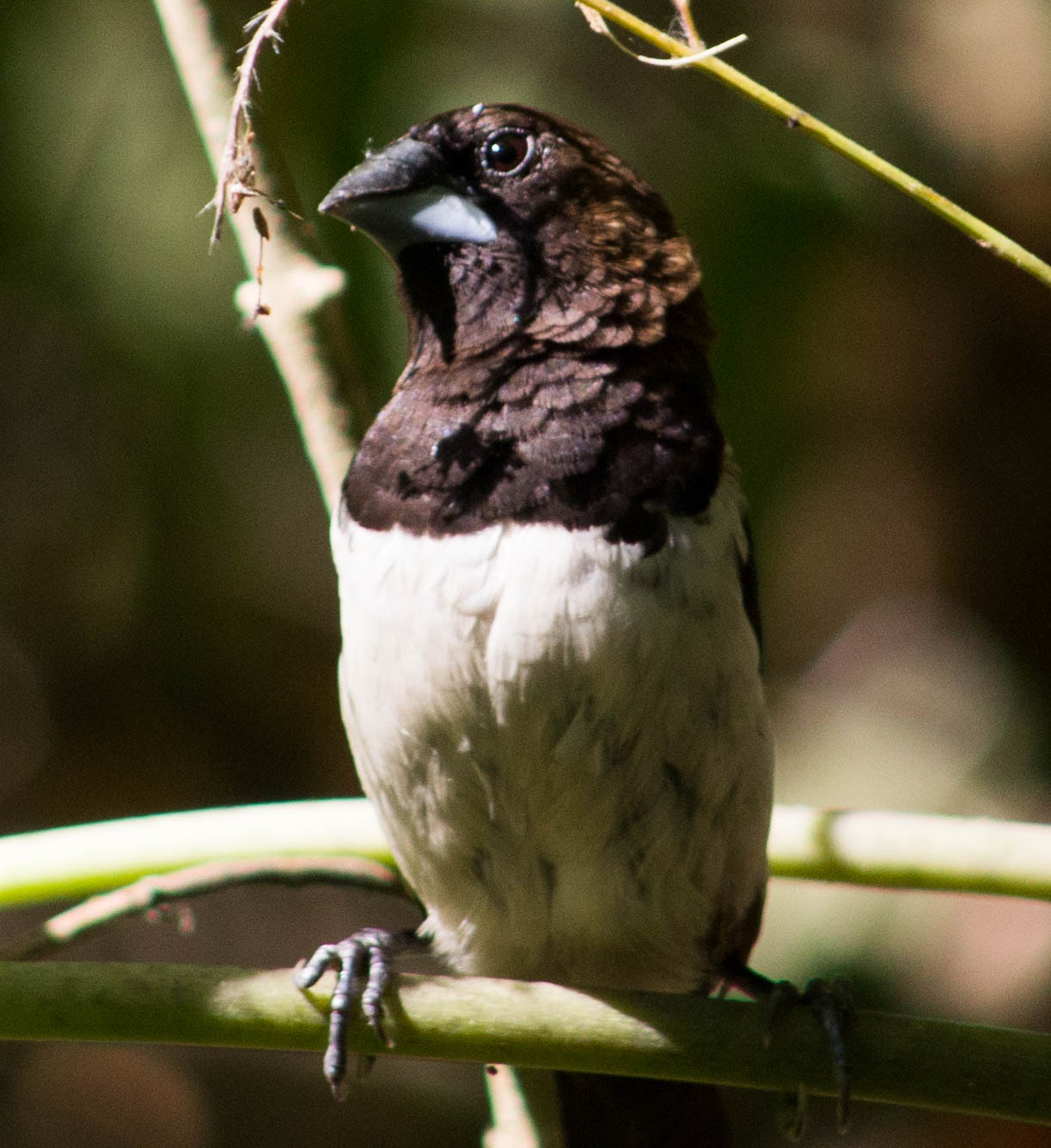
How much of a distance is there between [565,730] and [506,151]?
2.22 feet

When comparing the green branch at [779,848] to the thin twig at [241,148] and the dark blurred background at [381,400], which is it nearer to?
the thin twig at [241,148]

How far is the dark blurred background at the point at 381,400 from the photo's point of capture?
2562 millimetres

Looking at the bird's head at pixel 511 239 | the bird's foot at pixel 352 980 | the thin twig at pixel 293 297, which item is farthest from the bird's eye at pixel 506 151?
the bird's foot at pixel 352 980

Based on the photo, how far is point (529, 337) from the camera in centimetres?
179

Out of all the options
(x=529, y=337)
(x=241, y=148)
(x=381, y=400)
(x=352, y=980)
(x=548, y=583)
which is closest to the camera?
(x=241, y=148)

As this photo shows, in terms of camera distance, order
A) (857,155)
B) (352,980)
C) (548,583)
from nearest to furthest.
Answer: (857,155) → (352,980) → (548,583)

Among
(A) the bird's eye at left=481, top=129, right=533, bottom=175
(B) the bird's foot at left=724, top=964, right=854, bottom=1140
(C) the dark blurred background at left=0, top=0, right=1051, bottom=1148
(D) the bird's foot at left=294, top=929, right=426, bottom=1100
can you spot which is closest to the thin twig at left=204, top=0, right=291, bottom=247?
(A) the bird's eye at left=481, top=129, right=533, bottom=175

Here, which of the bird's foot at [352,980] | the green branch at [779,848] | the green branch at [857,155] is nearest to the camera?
the green branch at [857,155]

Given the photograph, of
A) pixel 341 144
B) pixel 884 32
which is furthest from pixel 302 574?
pixel 884 32

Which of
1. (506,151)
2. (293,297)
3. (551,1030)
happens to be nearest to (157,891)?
(551,1030)

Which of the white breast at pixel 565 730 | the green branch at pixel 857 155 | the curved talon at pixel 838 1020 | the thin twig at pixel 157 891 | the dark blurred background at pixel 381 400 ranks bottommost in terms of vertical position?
the curved talon at pixel 838 1020

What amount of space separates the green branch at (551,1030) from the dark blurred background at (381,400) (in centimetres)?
129

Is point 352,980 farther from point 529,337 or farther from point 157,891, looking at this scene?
point 529,337

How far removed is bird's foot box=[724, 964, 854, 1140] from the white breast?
20 centimetres
